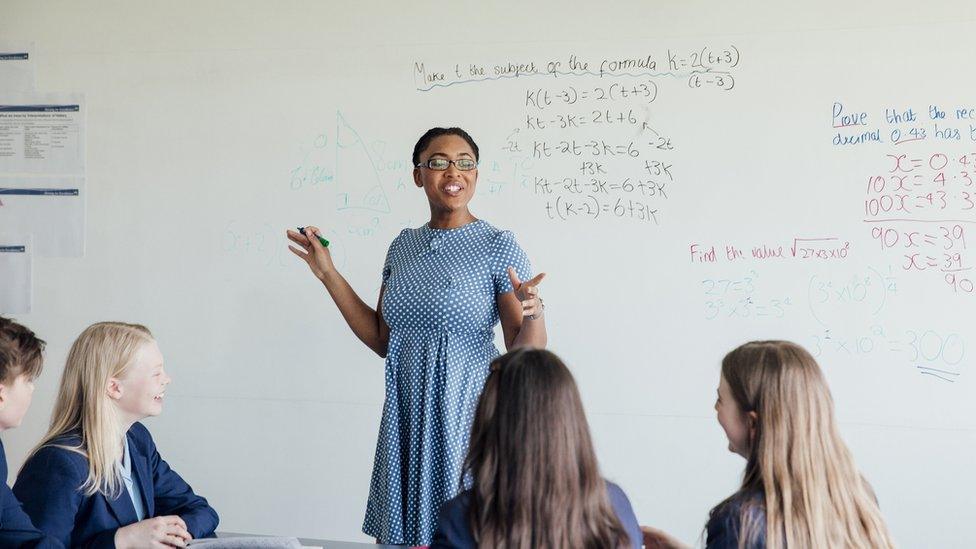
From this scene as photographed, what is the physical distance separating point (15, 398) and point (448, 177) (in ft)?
3.76

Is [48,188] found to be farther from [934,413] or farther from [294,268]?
[934,413]

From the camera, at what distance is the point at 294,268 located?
3857 millimetres

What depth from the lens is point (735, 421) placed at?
188 centimetres

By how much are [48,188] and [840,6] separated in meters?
3.11

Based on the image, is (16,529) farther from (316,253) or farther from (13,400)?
(316,253)

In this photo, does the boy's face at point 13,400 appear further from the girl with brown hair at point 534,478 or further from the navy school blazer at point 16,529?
the girl with brown hair at point 534,478

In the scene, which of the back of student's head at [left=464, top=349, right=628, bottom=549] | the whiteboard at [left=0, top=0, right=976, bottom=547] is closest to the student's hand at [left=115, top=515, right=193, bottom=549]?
the back of student's head at [left=464, top=349, right=628, bottom=549]

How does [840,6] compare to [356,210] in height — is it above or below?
above

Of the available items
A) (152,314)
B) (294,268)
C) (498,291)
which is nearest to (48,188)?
(152,314)

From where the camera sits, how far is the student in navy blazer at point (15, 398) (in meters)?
1.83

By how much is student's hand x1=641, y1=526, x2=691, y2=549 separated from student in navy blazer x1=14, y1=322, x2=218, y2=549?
0.91m

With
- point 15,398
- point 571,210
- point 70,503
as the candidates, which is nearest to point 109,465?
point 70,503

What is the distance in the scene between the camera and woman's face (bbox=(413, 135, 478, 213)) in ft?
8.53

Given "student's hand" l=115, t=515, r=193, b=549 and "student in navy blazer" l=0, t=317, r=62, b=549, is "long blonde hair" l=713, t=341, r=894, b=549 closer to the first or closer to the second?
"student's hand" l=115, t=515, r=193, b=549
